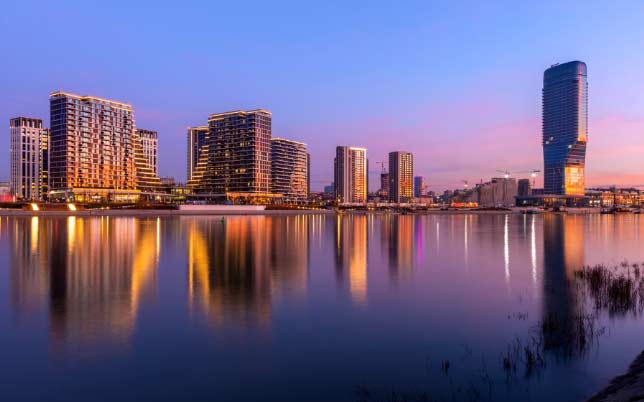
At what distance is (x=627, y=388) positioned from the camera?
1102cm

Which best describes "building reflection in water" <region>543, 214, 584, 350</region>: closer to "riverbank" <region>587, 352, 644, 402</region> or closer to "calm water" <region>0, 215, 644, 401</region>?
"calm water" <region>0, 215, 644, 401</region>

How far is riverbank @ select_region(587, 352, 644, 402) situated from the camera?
33.2 ft

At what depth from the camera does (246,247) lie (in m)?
50.2

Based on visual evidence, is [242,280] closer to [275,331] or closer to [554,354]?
[275,331]

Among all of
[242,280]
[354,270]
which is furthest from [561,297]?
[242,280]

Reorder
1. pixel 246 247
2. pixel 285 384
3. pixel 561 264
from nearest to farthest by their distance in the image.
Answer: pixel 285 384 < pixel 561 264 < pixel 246 247

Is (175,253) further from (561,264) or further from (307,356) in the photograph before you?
(561,264)

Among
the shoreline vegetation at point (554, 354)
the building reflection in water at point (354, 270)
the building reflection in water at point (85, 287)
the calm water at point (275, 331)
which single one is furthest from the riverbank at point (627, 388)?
the building reflection in water at point (85, 287)

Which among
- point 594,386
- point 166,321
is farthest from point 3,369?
point 594,386

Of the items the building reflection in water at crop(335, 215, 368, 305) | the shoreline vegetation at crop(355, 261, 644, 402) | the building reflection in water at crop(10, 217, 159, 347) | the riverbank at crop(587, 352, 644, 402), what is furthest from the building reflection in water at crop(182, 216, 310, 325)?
the riverbank at crop(587, 352, 644, 402)

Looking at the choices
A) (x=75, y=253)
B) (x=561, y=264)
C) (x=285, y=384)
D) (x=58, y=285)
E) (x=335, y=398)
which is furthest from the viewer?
(x=75, y=253)

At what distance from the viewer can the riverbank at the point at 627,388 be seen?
33.2 feet

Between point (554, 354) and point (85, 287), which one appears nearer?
point (554, 354)

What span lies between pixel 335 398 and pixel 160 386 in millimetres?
4983
